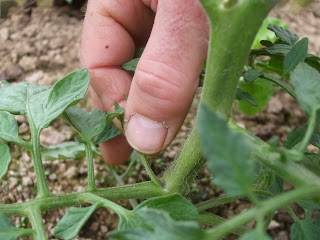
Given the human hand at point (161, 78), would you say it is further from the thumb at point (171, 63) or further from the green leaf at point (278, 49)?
the green leaf at point (278, 49)

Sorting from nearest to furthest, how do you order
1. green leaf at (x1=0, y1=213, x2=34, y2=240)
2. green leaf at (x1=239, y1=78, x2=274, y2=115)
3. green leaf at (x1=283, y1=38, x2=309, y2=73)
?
1. green leaf at (x1=0, y1=213, x2=34, y2=240)
2. green leaf at (x1=283, y1=38, x2=309, y2=73)
3. green leaf at (x1=239, y1=78, x2=274, y2=115)

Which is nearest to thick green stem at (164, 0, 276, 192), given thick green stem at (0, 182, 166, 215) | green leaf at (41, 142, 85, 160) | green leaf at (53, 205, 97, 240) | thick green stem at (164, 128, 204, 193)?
thick green stem at (164, 128, 204, 193)

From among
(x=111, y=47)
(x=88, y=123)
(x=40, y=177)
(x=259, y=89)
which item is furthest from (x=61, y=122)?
(x=40, y=177)

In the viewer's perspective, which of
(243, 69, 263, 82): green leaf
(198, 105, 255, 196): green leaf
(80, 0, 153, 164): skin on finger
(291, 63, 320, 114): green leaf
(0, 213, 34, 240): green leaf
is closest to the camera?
(198, 105, 255, 196): green leaf

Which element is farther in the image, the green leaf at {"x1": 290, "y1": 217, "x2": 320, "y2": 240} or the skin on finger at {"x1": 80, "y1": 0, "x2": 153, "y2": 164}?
the skin on finger at {"x1": 80, "y1": 0, "x2": 153, "y2": 164}

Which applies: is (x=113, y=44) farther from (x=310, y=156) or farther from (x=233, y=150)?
(x=233, y=150)

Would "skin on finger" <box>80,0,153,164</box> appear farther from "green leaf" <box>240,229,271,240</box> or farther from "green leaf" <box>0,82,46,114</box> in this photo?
"green leaf" <box>240,229,271,240</box>

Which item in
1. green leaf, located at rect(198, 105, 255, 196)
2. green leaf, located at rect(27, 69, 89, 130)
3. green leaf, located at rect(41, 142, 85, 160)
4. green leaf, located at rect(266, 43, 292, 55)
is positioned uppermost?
green leaf, located at rect(198, 105, 255, 196)
